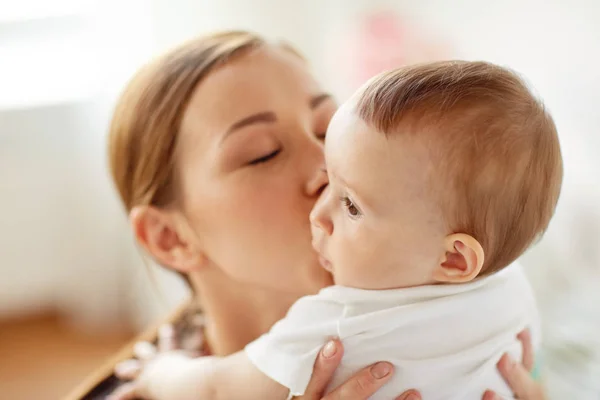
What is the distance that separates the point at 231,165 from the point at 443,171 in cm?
41

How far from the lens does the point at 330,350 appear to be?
→ 819 millimetres

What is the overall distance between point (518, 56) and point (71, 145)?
1398 millimetres

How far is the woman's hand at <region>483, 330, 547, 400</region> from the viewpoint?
871 mm

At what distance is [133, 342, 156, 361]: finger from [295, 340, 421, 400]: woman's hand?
1.74ft

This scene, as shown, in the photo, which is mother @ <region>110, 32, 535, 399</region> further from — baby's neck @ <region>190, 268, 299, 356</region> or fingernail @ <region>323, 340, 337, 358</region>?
fingernail @ <region>323, 340, 337, 358</region>

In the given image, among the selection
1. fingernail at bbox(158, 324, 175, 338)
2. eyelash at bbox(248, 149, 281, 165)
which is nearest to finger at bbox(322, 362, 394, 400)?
eyelash at bbox(248, 149, 281, 165)

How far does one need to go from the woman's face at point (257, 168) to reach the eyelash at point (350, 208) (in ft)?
0.55

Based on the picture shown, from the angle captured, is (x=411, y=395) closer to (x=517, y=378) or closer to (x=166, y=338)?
(x=517, y=378)

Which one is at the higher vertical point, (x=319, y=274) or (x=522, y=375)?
(x=319, y=274)

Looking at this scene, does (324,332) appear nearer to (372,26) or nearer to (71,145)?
(372,26)

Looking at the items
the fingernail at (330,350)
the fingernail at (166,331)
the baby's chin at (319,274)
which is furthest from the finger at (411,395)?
the fingernail at (166,331)

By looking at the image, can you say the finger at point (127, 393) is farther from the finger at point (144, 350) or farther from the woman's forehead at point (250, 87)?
the woman's forehead at point (250, 87)

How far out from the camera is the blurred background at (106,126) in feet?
4.58

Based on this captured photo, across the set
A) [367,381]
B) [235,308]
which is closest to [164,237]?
[235,308]
